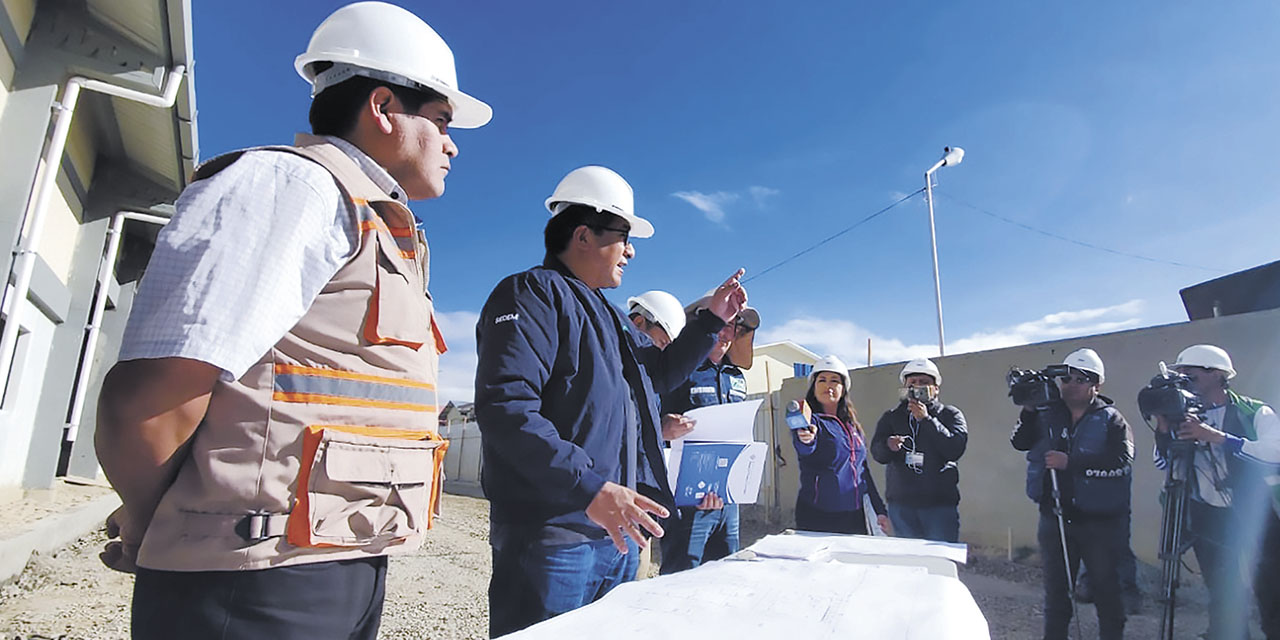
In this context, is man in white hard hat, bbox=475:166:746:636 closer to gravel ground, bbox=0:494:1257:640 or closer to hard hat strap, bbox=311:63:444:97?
hard hat strap, bbox=311:63:444:97

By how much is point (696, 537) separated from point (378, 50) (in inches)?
97.7

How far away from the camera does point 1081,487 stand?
13.8 feet

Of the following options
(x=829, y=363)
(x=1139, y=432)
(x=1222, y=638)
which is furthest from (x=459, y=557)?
(x=1139, y=432)

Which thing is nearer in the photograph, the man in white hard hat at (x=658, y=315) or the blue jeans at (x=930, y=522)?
the man in white hard hat at (x=658, y=315)

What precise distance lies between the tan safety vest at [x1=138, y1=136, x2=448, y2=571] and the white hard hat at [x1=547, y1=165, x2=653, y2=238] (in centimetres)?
104

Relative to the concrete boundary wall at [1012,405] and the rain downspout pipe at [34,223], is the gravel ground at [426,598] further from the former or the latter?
the rain downspout pipe at [34,223]

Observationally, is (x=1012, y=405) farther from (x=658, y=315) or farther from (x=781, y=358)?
(x=781, y=358)

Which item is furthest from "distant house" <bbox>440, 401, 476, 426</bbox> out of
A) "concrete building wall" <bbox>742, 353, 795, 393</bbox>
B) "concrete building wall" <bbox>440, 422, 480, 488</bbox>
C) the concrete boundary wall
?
the concrete boundary wall

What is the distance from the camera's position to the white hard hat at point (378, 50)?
1.27m

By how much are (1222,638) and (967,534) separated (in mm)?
3839

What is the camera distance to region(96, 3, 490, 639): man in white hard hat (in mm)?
870

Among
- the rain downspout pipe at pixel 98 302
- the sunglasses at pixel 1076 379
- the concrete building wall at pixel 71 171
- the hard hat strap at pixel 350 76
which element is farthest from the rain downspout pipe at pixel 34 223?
the sunglasses at pixel 1076 379

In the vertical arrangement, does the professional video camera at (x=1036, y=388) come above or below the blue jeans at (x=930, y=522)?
above

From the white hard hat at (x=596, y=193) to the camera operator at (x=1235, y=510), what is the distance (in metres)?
3.93
